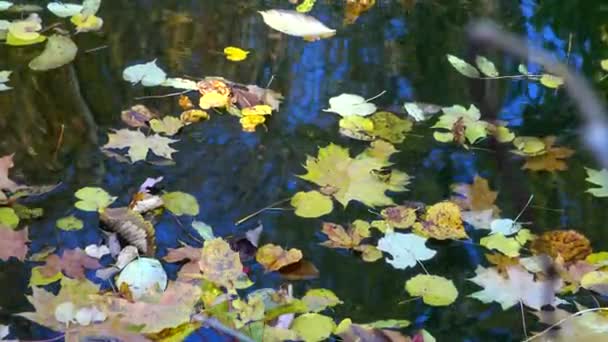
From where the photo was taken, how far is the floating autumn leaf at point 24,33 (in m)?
2.15

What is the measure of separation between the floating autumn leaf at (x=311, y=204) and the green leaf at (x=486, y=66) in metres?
0.75

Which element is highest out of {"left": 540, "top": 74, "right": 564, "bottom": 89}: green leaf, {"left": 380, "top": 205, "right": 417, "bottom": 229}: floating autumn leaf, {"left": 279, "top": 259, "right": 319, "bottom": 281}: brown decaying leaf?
{"left": 540, "top": 74, "right": 564, "bottom": 89}: green leaf

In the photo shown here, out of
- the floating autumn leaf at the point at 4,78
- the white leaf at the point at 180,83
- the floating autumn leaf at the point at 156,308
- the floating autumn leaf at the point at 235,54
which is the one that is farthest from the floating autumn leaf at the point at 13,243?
the floating autumn leaf at the point at 235,54

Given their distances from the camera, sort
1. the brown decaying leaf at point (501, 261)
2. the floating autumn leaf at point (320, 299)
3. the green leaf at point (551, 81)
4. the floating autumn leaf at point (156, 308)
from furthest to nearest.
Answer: the green leaf at point (551, 81) < the brown decaying leaf at point (501, 261) < the floating autumn leaf at point (320, 299) < the floating autumn leaf at point (156, 308)

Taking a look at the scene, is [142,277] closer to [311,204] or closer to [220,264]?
[220,264]

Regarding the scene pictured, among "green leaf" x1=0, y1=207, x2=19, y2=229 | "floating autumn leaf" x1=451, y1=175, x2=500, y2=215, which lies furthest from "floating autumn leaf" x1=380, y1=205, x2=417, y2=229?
"green leaf" x1=0, y1=207, x2=19, y2=229

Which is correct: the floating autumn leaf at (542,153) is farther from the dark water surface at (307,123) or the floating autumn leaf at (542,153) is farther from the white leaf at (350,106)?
the white leaf at (350,106)

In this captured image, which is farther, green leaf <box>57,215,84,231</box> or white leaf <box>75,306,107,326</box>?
green leaf <box>57,215,84,231</box>

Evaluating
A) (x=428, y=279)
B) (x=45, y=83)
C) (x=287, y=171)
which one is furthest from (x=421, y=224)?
(x=45, y=83)

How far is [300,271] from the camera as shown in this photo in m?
1.56

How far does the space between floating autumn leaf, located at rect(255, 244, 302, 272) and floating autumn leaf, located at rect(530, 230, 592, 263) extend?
509 millimetres

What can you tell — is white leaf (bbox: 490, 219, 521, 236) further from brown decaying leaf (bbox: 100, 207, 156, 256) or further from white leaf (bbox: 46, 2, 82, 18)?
white leaf (bbox: 46, 2, 82, 18)

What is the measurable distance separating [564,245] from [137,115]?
106cm

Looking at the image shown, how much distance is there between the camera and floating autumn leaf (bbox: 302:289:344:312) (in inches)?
58.1
